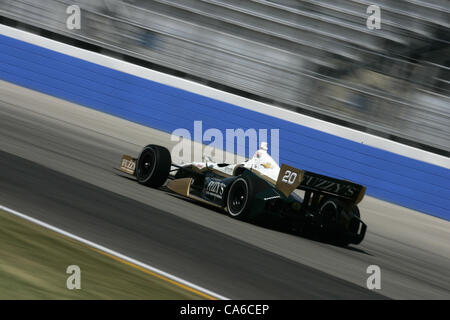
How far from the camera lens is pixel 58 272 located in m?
5.52

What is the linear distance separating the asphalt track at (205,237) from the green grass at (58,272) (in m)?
0.38

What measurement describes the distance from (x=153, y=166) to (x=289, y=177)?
2.34 metres

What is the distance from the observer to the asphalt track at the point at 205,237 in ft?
21.8

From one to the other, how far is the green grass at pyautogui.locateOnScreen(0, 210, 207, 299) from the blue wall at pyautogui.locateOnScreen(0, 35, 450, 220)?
8.50 metres

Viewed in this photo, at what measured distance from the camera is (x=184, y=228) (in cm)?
806

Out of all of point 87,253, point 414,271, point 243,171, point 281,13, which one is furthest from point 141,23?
point 87,253
